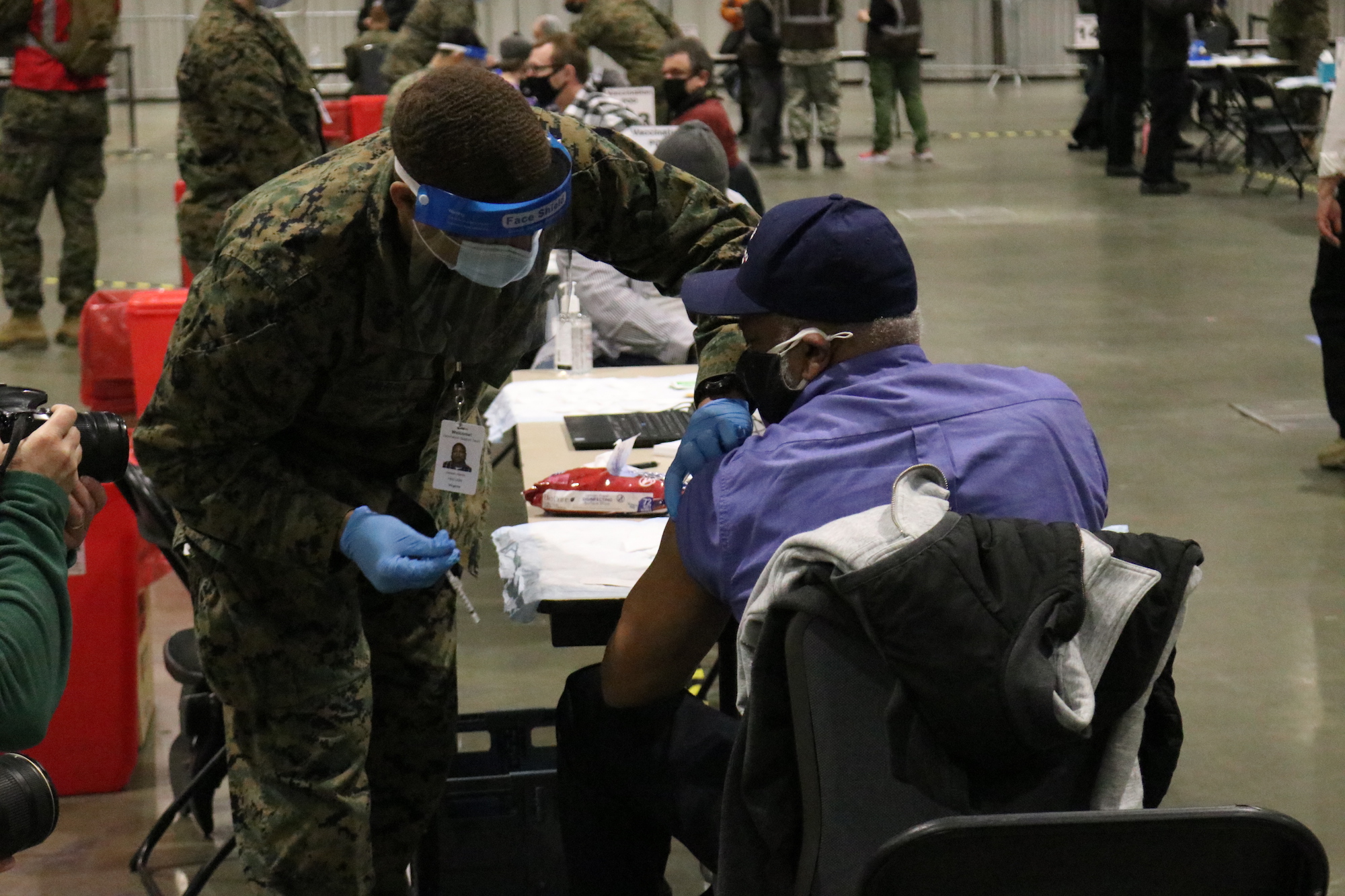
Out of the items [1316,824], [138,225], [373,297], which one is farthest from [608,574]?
[138,225]

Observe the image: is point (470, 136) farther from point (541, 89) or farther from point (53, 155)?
point (53, 155)

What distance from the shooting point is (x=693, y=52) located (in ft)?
23.9

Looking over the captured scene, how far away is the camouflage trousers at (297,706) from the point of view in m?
2.26

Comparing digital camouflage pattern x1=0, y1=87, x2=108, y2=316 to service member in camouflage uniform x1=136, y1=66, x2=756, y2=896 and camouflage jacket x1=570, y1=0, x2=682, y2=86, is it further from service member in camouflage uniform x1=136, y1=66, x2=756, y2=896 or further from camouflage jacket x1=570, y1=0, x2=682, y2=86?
service member in camouflage uniform x1=136, y1=66, x2=756, y2=896

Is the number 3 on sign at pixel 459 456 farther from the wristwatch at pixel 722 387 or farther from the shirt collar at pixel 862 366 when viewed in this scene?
the shirt collar at pixel 862 366

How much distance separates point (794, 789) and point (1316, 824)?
6.08 ft

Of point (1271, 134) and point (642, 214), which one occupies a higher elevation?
point (1271, 134)

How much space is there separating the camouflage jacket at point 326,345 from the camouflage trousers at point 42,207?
5.23 m

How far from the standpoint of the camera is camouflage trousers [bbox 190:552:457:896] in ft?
7.41

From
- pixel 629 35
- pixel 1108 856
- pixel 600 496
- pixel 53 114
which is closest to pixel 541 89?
pixel 629 35

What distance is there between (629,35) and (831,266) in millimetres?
6879

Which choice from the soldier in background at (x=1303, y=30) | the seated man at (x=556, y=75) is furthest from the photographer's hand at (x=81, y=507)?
the soldier in background at (x=1303, y=30)

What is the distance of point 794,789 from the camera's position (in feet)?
5.57

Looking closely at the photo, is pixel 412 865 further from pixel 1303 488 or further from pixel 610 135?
pixel 1303 488
